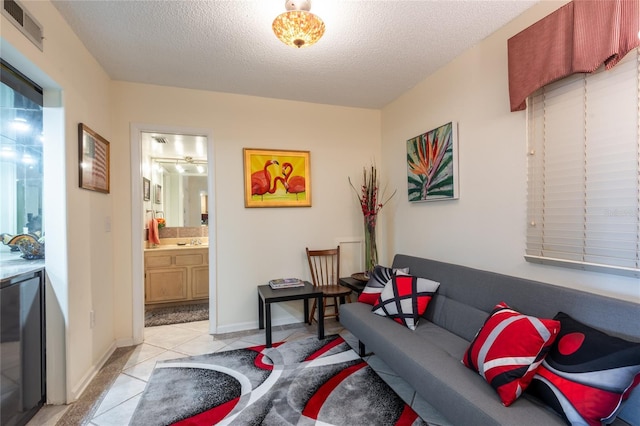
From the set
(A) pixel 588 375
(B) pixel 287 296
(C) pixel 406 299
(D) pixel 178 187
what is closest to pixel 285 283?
(B) pixel 287 296

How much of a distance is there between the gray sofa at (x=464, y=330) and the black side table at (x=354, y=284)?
1.17ft

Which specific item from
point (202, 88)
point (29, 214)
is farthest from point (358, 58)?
point (29, 214)

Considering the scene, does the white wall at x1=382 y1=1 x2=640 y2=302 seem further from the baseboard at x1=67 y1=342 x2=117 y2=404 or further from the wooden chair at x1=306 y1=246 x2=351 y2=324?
the baseboard at x1=67 y1=342 x2=117 y2=404

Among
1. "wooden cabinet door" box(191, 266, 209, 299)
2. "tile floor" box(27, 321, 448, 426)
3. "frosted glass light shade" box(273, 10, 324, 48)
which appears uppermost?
"frosted glass light shade" box(273, 10, 324, 48)

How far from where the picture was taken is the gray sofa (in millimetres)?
1282

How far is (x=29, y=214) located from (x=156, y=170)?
2987 millimetres

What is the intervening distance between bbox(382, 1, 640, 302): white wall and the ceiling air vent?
2.91 m

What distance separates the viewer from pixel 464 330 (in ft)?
6.68

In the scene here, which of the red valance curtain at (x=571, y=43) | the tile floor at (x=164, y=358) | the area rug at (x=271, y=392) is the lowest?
the tile floor at (x=164, y=358)

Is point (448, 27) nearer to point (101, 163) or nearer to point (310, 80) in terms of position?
point (310, 80)

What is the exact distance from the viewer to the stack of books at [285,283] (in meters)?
3.12

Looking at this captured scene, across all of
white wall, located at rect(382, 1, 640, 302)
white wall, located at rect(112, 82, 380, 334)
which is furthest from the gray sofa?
white wall, located at rect(112, 82, 380, 334)

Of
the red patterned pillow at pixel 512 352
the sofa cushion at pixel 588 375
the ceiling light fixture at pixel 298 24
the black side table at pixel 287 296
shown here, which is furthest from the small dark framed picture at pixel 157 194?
the sofa cushion at pixel 588 375

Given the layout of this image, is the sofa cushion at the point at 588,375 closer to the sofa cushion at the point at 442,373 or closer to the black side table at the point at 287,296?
the sofa cushion at the point at 442,373
